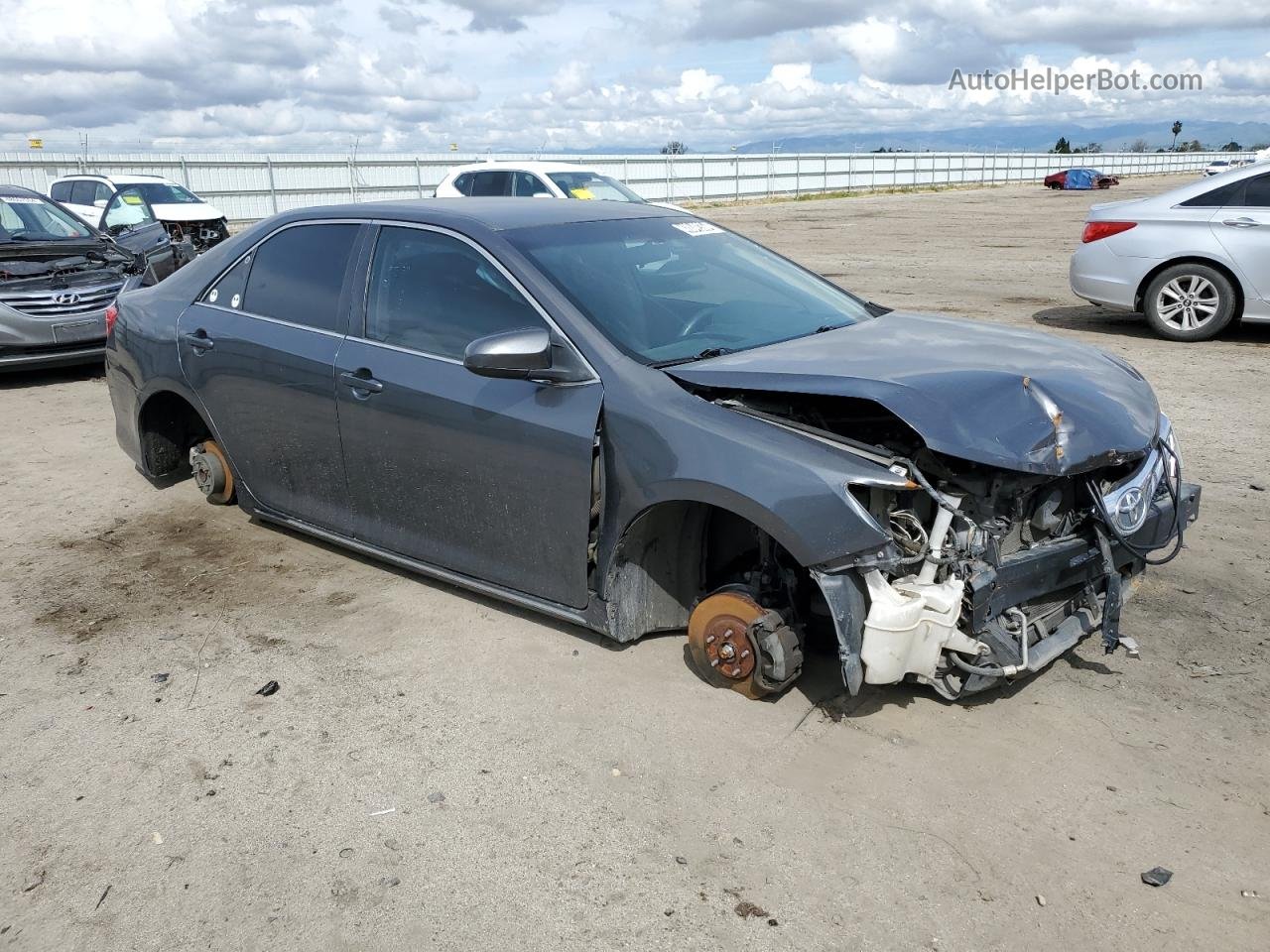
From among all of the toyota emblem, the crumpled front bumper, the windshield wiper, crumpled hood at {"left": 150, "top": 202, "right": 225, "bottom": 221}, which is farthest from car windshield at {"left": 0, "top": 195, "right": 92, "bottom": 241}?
the toyota emblem

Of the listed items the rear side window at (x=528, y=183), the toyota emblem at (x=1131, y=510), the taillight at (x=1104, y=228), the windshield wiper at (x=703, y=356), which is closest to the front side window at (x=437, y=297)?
the windshield wiper at (x=703, y=356)

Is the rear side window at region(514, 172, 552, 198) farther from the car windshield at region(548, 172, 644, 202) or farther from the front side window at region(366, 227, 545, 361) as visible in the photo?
the front side window at region(366, 227, 545, 361)

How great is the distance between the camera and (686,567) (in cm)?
398

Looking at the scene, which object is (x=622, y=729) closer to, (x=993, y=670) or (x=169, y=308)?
(x=993, y=670)

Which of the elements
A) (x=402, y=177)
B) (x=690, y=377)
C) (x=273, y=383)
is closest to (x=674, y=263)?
(x=690, y=377)

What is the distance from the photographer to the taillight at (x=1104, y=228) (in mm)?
10084

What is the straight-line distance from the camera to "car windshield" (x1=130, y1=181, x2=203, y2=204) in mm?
19750

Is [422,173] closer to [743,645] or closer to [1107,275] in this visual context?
[1107,275]

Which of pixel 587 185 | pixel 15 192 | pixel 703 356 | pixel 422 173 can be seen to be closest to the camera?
pixel 703 356

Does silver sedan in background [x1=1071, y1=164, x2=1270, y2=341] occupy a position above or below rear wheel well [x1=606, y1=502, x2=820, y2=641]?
above

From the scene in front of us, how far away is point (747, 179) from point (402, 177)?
15889 millimetres

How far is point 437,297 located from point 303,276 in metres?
0.89

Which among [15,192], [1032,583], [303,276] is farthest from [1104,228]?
[15,192]

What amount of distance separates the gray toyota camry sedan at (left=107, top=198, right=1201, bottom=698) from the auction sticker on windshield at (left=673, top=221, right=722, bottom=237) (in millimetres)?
34
